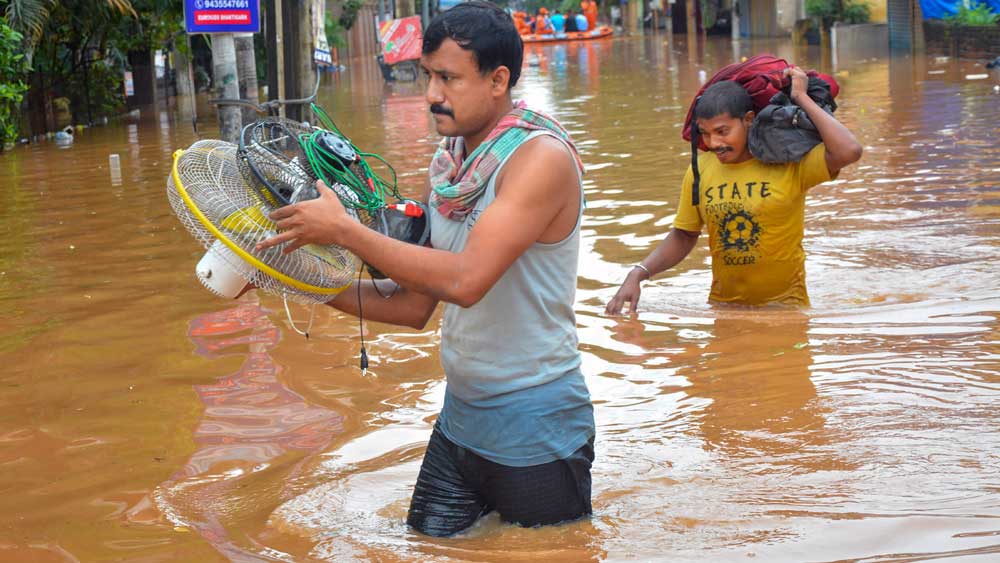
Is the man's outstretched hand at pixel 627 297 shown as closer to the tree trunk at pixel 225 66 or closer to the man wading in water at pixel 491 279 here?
the man wading in water at pixel 491 279

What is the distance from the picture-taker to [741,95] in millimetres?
5516

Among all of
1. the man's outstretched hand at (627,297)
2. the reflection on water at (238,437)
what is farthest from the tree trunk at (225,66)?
the man's outstretched hand at (627,297)

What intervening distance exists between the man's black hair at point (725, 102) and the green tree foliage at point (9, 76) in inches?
483

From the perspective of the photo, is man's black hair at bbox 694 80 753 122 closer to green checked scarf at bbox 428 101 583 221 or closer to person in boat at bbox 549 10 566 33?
green checked scarf at bbox 428 101 583 221

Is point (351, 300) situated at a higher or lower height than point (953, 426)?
higher

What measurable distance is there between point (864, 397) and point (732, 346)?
3.35 ft

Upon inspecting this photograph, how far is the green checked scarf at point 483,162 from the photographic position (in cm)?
304

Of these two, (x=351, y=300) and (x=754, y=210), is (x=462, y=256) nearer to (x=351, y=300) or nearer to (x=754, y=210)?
(x=351, y=300)

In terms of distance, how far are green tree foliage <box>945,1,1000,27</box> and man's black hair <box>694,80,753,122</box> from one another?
845 inches

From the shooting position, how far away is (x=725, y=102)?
548cm

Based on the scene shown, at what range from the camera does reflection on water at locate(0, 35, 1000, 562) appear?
3762mm

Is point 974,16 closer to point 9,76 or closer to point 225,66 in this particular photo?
point 9,76

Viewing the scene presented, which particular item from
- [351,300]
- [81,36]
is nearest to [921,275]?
[351,300]

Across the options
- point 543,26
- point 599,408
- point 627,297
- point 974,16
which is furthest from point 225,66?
point 543,26
